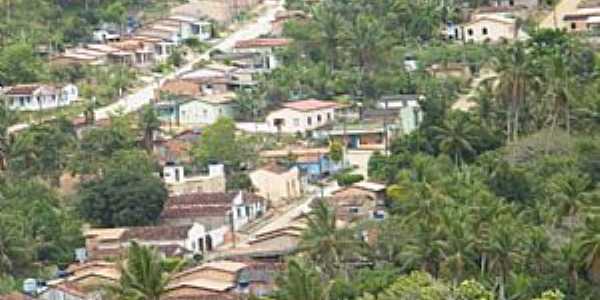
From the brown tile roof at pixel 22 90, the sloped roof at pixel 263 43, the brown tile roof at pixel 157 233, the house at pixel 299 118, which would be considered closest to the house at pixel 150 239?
the brown tile roof at pixel 157 233

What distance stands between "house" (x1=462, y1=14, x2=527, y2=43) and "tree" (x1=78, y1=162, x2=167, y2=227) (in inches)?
886

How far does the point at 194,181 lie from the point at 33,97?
11486 mm

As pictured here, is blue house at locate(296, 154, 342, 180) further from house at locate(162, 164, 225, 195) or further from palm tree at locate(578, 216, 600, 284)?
palm tree at locate(578, 216, 600, 284)

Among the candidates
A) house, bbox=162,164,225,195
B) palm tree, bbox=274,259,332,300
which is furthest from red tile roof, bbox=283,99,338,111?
palm tree, bbox=274,259,332,300

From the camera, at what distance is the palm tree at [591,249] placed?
26.9 meters

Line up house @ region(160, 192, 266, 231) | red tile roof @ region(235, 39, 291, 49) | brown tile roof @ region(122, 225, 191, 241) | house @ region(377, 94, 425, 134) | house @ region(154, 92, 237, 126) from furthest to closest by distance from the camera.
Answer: red tile roof @ region(235, 39, 291, 49)
house @ region(154, 92, 237, 126)
house @ region(377, 94, 425, 134)
house @ region(160, 192, 266, 231)
brown tile roof @ region(122, 225, 191, 241)

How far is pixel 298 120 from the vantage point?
4784 centimetres

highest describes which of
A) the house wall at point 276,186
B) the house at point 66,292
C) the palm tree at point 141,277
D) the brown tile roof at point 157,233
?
the palm tree at point 141,277

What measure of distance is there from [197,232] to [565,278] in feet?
37.9

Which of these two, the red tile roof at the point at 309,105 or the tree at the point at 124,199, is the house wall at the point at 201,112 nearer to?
the red tile roof at the point at 309,105

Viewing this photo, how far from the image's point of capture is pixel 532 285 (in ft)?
88.6

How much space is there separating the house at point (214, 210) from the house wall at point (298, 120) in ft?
29.1

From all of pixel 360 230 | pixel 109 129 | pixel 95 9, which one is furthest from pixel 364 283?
pixel 95 9

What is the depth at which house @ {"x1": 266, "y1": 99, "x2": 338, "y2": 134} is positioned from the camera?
4778 cm
